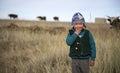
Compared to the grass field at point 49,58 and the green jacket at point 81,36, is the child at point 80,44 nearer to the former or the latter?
the green jacket at point 81,36

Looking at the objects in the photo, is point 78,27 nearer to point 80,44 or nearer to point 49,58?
point 80,44

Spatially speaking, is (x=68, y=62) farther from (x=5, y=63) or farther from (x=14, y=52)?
(x=14, y=52)

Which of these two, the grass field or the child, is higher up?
the child

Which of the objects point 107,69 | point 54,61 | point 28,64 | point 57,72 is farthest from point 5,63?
point 107,69

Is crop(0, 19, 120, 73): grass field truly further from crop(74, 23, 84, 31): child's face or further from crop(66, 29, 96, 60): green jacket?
crop(74, 23, 84, 31): child's face

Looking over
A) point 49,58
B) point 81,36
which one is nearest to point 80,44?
point 81,36

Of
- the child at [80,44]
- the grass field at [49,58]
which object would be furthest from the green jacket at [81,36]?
the grass field at [49,58]

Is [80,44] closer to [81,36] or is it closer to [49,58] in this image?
[81,36]

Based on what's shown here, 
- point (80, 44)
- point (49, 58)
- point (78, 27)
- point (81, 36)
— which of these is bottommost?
point (49, 58)

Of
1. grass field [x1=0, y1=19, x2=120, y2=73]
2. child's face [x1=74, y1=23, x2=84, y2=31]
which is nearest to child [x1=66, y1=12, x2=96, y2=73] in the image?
child's face [x1=74, y1=23, x2=84, y2=31]

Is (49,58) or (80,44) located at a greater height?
(80,44)

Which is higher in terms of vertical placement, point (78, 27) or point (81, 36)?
point (78, 27)

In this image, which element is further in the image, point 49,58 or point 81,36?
point 49,58

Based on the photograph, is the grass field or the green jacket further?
the grass field
